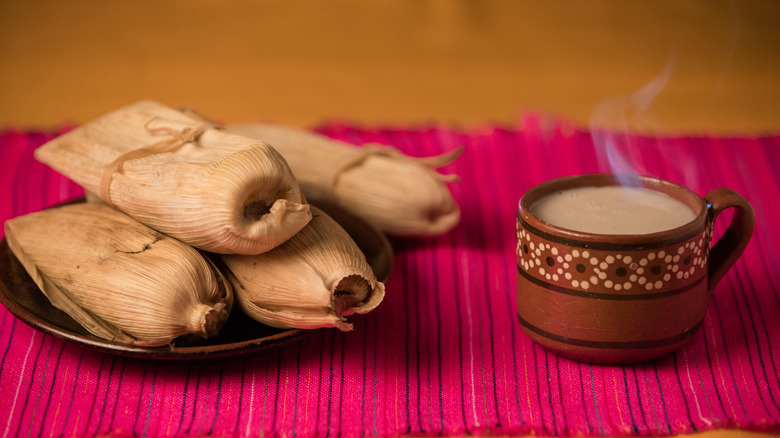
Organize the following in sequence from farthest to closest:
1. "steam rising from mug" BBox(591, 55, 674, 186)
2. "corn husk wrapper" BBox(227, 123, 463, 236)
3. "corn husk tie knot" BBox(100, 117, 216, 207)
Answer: "steam rising from mug" BBox(591, 55, 674, 186)
"corn husk wrapper" BBox(227, 123, 463, 236)
"corn husk tie knot" BBox(100, 117, 216, 207)

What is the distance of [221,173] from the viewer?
2.86ft

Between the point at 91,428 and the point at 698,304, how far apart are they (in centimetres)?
57

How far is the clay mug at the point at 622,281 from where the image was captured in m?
0.86

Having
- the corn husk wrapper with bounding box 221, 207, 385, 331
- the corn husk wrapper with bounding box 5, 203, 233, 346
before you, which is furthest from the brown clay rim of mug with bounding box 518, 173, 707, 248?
the corn husk wrapper with bounding box 5, 203, 233, 346

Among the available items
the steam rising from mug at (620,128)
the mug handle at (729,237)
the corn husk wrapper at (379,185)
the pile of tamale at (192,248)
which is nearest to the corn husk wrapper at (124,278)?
the pile of tamale at (192,248)

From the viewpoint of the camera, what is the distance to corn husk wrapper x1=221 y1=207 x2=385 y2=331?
2.91 feet

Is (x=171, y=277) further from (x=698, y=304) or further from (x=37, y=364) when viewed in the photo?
(x=698, y=304)

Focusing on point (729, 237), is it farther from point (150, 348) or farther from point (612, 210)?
point (150, 348)

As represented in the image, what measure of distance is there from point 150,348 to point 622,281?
429 millimetres

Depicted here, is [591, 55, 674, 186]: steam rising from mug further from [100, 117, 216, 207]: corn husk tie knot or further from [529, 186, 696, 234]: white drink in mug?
[100, 117, 216, 207]: corn husk tie knot

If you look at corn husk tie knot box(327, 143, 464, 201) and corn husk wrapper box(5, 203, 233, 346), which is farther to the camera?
corn husk tie knot box(327, 143, 464, 201)

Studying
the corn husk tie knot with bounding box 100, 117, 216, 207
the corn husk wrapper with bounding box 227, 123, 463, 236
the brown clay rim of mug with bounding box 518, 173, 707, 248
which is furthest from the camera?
the corn husk wrapper with bounding box 227, 123, 463, 236

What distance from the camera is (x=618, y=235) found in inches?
33.4

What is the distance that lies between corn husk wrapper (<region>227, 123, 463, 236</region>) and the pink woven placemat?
0.05 m
